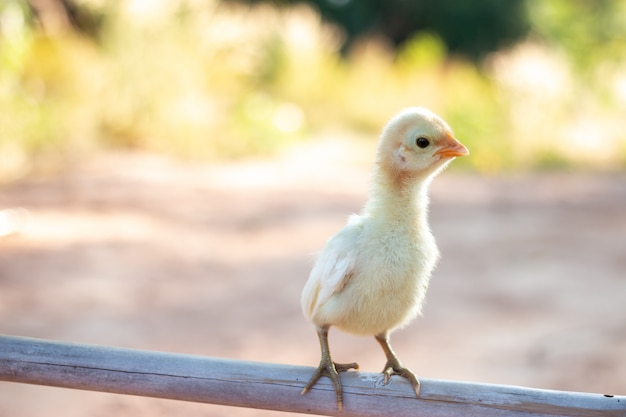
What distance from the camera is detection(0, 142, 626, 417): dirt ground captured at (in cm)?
460

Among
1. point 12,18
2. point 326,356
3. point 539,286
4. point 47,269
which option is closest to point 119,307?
point 47,269

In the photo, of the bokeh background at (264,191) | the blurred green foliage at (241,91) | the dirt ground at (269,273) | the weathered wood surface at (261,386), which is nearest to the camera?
the weathered wood surface at (261,386)

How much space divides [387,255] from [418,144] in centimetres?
28

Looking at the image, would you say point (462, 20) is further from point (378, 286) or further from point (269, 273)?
point (378, 286)

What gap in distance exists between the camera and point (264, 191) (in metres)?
8.16

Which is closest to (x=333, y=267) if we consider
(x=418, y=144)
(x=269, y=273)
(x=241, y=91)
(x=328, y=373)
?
(x=328, y=373)

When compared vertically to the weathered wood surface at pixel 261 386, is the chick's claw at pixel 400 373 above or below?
above

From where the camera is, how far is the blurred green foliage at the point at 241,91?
29.9 ft

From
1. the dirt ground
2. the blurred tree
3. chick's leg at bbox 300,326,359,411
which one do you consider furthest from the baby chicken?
the blurred tree

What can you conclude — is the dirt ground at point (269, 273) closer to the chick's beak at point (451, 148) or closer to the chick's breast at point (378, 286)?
the chick's breast at point (378, 286)

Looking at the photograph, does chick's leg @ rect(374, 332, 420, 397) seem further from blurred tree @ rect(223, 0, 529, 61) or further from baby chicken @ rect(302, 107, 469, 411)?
blurred tree @ rect(223, 0, 529, 61)

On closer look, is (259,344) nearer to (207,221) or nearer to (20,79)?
(207,221)

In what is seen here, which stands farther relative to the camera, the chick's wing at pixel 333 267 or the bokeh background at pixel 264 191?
the bokeh background at pixel 264 191

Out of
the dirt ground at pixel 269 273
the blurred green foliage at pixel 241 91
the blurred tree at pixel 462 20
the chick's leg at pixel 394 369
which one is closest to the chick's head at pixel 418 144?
the chick's leg at pixel 394 369
